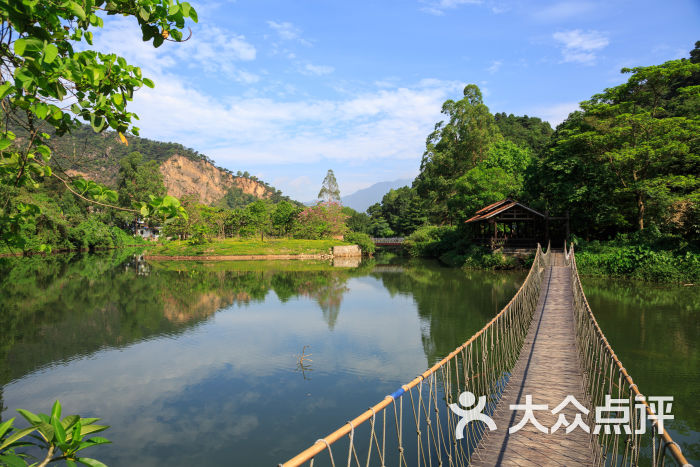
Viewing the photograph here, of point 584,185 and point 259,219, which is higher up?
point 584,185

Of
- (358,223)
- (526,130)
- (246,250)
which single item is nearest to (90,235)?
(246,250)

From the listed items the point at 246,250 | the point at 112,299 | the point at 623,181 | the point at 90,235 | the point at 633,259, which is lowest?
the point at 112,299

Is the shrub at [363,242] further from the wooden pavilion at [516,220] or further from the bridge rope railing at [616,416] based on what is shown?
the bridge rope railing at [616,416]

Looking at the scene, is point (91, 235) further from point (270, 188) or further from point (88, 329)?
point (270, 188)

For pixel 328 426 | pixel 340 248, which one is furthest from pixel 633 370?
pixel 340 248

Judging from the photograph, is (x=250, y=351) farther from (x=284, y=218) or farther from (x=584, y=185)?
(x=284, y=218)

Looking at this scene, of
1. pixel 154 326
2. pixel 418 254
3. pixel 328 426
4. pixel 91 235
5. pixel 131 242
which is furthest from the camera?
pixel 131 242

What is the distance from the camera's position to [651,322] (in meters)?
10.1

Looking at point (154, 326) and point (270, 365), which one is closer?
point (270, 365)

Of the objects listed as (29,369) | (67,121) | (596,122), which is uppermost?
(596,122)

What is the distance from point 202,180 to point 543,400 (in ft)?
308

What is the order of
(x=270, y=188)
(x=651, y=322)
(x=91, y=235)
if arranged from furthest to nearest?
1. (x=270, y=188)
2. (x=91, y=235)
3. (x=651, y=322)

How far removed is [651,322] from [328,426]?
9.13 meters

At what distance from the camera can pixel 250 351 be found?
8.92m
